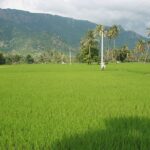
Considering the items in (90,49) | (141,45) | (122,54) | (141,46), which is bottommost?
(122,54)

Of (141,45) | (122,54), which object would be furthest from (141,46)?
(122,54)

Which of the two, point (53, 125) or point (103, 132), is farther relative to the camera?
point (53, 125)

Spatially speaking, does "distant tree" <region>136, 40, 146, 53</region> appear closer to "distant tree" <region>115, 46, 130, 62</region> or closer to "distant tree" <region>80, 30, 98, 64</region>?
"distant tree" <region>115, 46, 130, 62</region>

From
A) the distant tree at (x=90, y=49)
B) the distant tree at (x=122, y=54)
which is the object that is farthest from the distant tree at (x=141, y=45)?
the distant tree at (x=90, y=49)

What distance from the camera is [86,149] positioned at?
16.0 ft

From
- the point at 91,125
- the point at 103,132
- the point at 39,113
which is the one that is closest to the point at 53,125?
the point at 91,125

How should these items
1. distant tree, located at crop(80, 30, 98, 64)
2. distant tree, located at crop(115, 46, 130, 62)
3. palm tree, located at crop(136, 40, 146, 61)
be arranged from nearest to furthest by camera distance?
distant tree, located at crop(80, 30, 98, 64)
distant tree, located at crop(115, 46, 130, 62)
palm tree, located at crop(136, 40, 146, 61)

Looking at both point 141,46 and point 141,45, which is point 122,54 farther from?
point 141,45

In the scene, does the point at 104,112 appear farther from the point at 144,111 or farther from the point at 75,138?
the point at 75,138

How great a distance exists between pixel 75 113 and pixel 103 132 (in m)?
2.21

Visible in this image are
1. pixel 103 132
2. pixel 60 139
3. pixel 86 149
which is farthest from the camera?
pixel 103 132

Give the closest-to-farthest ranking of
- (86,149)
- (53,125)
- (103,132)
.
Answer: (86,149), (103,132), (53,125)

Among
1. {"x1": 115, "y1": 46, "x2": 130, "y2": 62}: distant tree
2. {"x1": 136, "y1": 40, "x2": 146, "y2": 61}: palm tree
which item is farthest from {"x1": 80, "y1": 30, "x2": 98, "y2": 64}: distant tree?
{"x1": 136, "y1": 40, "x2": 146, "y2": 61}: palm tree

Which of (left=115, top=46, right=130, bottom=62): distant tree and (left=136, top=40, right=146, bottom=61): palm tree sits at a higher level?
(left=136, top=40, right=146, bottom=61): palm tree
